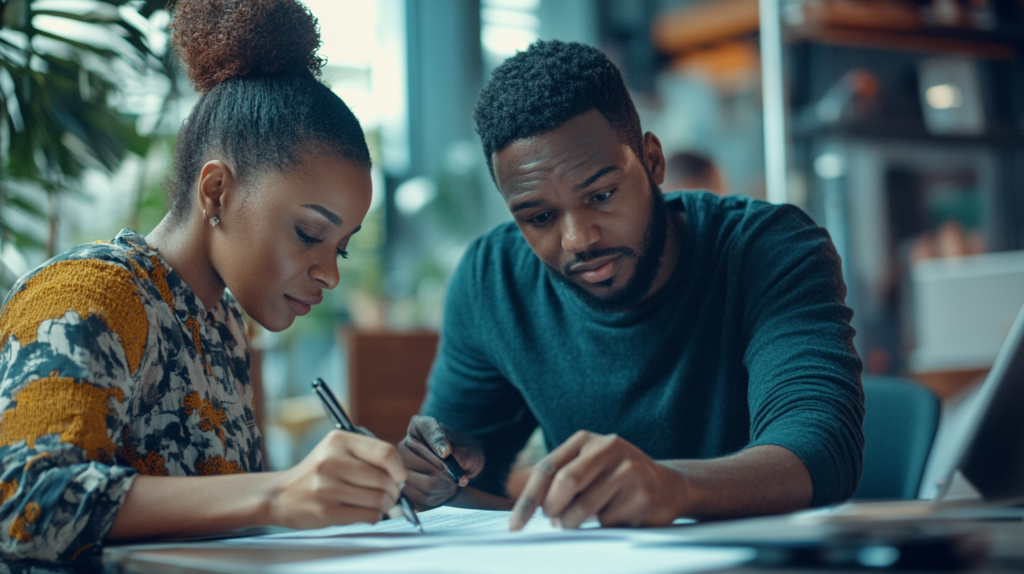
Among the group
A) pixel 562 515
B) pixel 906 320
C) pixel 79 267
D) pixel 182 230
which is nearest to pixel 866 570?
pixel 562 515

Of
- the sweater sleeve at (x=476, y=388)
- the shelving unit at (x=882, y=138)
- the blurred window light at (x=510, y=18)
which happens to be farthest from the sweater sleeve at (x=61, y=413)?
the blurred window light at (x=510, y=18)

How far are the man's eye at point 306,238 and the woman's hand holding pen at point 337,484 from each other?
0.32 metres

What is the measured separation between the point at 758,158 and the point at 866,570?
15.1 feet

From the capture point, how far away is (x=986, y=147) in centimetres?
484

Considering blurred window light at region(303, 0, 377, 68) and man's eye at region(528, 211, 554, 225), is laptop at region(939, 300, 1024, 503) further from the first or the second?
blurred window light at region(303, 0, 377, 68)

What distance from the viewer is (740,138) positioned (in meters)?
4.92

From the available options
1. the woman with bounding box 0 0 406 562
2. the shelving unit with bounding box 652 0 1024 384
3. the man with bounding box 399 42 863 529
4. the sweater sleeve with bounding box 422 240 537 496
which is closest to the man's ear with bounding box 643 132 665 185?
the man with bounding box 399 42 863 529

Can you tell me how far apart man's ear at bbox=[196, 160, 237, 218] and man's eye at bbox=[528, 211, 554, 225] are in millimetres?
390

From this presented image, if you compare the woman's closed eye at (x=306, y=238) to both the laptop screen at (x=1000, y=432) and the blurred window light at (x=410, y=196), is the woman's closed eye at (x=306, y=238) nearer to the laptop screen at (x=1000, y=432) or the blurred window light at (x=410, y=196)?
the laptop screen at (x=1000, y=432)

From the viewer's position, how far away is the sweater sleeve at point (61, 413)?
26.7 inches

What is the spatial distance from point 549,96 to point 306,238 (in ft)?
1.23

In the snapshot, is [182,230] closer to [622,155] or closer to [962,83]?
[622,155]

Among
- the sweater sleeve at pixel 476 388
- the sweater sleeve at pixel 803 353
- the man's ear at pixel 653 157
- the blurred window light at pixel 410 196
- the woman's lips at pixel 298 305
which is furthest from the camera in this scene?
the blurred window light at pixel 410 196

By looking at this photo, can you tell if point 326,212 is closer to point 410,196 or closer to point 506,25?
point 410,196
